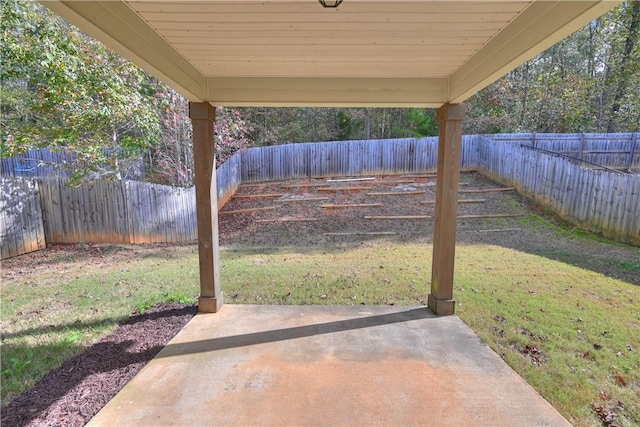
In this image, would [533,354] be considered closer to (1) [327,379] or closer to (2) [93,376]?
(1) [327,379]

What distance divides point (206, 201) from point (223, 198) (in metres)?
7.29

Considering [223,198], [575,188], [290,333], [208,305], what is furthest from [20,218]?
[575,188]

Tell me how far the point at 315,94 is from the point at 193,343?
2.58m

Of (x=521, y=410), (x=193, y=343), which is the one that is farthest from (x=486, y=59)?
(x=193, y=343)

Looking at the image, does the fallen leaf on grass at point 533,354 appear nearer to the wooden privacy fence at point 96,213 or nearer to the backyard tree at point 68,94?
the wooden privacy fence at point 96,213

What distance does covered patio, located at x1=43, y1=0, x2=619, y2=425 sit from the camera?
1938 mm

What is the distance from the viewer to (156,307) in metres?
3.79

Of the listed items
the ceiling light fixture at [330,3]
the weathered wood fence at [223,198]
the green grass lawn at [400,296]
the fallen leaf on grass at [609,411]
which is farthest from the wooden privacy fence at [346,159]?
the ceiling light fixture at [330,3]

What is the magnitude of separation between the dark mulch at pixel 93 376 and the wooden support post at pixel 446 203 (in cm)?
267

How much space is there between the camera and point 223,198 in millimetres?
10445

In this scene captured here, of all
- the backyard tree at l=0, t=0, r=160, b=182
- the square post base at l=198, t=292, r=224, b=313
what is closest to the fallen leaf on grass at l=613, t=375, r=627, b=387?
the square post base at l=198, t=292, r=224, b=313

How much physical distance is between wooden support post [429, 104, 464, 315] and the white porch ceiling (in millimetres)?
213

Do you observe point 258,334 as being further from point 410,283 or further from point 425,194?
point 425,194

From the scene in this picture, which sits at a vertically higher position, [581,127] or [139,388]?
[581,127]
